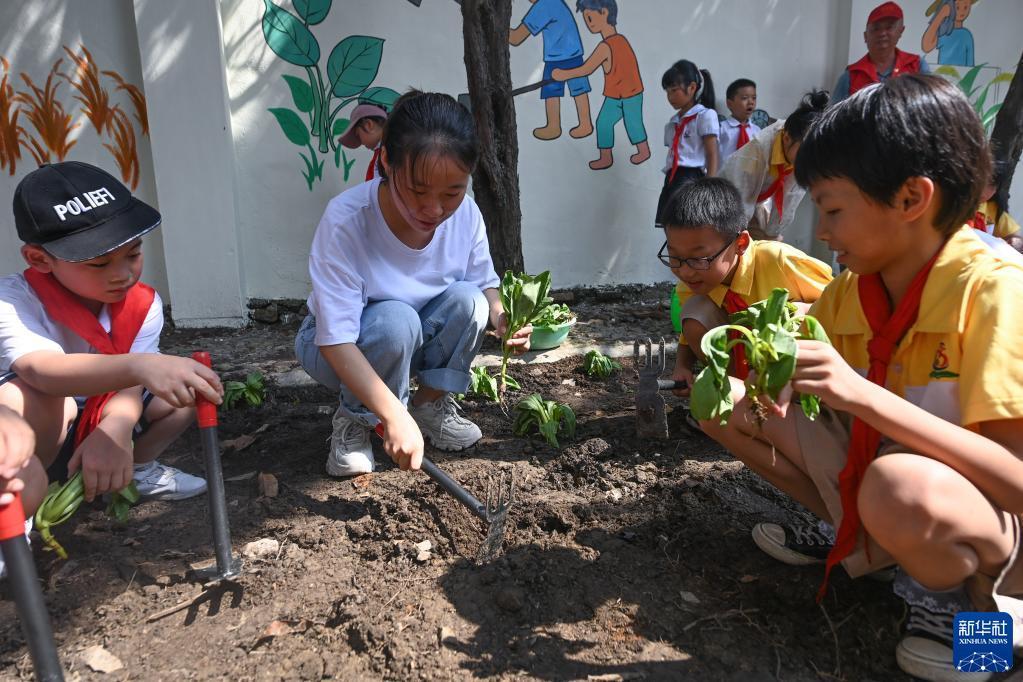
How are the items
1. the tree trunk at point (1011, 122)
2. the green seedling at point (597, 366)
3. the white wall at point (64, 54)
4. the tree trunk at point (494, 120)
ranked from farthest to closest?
the tree trunk at point (1011, 122) → the white wall at point (64, 54) → the tree trunk at point (494, 120) → the green seedling at point (597, 366)

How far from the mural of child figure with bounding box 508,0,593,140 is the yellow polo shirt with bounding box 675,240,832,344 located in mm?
3497

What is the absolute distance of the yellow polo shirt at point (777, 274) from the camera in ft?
8.11

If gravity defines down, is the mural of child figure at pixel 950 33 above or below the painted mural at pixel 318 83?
above

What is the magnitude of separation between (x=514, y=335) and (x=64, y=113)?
13.8 feet

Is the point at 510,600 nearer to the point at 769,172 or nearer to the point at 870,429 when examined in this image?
the point at 870,429

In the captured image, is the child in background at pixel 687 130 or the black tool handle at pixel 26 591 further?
the child in background at pixel 687 130

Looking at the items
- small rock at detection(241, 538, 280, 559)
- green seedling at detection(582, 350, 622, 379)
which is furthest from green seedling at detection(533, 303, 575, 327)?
small rock at detection(241, 538, 280, 559)

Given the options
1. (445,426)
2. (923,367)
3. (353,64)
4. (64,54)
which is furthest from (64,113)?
(923,367)

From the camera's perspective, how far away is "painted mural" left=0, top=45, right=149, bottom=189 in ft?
15.7

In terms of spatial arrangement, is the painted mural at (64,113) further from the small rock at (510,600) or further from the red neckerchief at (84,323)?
the small rock at (510,600)

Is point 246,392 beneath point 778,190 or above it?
beneath

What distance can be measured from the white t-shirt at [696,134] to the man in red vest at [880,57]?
0.98 metres

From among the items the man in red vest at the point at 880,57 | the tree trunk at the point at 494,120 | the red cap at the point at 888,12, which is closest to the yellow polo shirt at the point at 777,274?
the tree trunk at the point at 494,120

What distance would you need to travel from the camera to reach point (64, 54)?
4.76 meters
